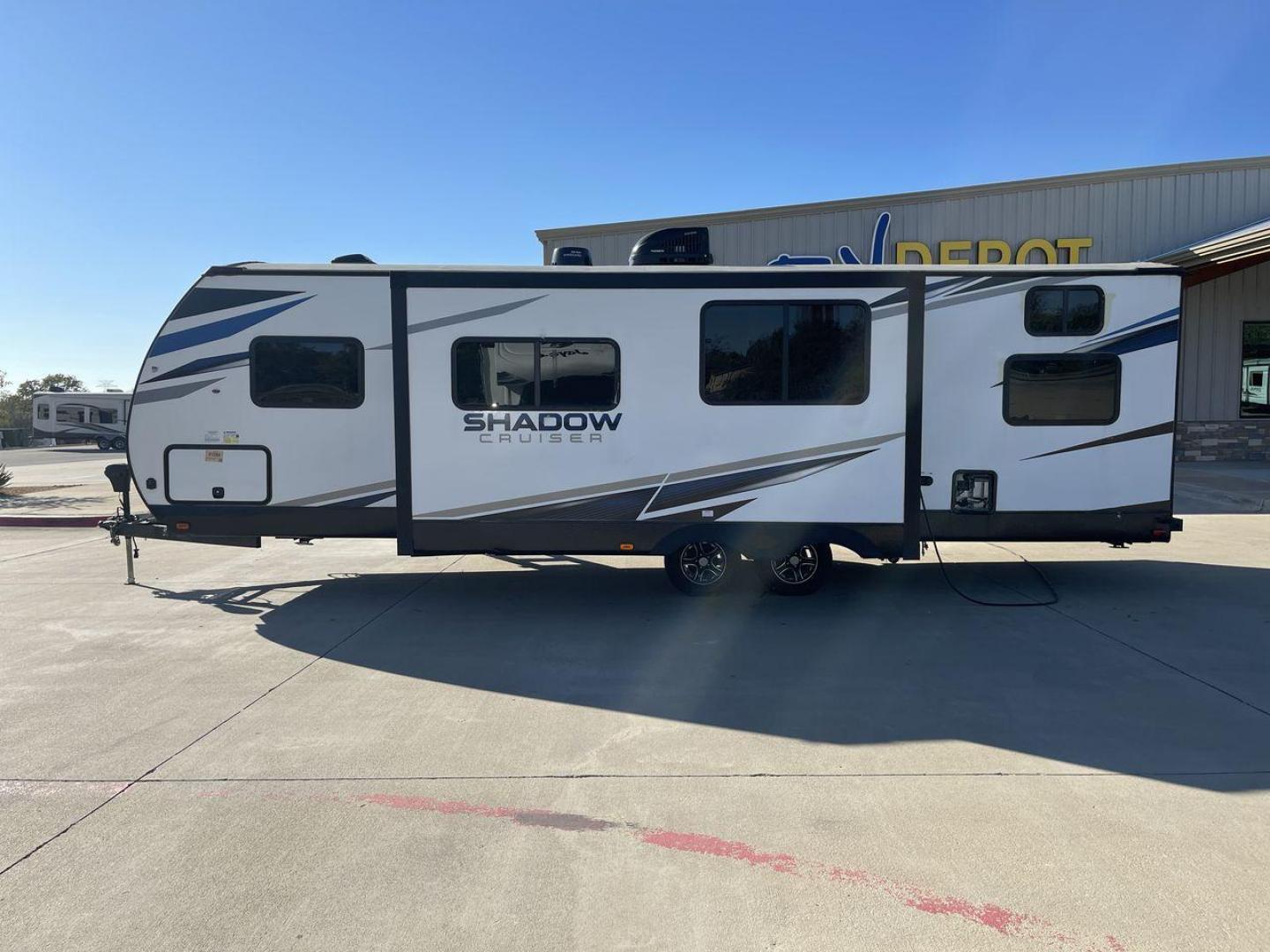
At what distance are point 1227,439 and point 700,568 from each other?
1835cm

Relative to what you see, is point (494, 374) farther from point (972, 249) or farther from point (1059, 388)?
point (972, 249)

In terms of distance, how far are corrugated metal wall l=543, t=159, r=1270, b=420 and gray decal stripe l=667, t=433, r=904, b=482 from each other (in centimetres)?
1364

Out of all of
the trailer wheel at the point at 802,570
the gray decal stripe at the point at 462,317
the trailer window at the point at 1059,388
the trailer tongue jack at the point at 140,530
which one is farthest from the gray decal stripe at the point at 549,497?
the trailer window at the point at 1059,388

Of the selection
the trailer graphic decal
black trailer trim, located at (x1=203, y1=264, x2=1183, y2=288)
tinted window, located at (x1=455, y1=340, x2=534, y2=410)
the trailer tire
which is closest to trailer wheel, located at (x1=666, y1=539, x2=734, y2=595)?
the trailer tire

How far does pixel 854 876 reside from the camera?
318 cm

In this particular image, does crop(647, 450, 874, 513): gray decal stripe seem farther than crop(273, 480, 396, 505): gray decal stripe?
No

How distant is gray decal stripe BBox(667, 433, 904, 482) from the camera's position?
7125 millimetres

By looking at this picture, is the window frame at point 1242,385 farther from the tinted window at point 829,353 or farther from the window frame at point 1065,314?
the tinted window at point 829,353

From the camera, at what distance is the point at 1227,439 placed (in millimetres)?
19641

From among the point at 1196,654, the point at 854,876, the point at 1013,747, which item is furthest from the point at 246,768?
the point at 1196,654

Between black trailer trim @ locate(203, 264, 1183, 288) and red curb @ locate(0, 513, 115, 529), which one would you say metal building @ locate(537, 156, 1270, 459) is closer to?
black trailer trim @ locate(203, 264, 1183, 288)

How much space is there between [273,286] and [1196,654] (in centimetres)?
809

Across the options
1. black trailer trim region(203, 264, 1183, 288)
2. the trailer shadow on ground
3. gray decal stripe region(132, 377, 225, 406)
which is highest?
black trailer trim region(203, 264, 1183, 288)

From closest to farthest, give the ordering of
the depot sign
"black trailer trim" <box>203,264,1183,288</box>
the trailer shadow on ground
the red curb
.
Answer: the trailer shadow on ground, "black trailer trim" <box>203,264,1183,288</box>, the red curb, the depot sign
